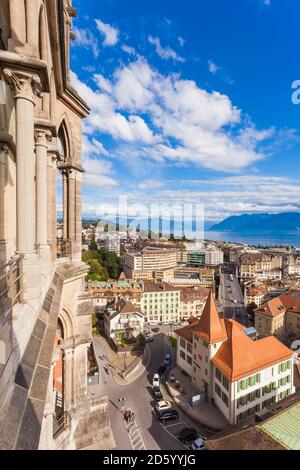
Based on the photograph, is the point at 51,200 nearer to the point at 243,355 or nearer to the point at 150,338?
the point at 243,355

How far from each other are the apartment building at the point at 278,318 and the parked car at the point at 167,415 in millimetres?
27672

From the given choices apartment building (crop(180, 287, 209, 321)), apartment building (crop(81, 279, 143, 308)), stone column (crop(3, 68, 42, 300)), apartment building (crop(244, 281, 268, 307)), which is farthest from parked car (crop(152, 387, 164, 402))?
apartment building (crop(244, 281, 268, 307))

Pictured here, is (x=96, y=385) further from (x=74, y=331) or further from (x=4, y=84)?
(x=4, y=84)

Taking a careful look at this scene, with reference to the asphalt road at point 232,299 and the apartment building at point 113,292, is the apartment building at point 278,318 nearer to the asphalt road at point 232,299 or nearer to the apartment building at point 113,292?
the asphalt road at point 232,299

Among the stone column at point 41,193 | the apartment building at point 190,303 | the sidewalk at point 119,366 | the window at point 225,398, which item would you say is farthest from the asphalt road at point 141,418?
the apartment building at point 190,303

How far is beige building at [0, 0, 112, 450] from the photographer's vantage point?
85.7 inches

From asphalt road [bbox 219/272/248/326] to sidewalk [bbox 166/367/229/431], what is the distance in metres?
32.6

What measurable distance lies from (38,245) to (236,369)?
2073 cm

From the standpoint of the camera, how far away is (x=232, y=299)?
236 ft

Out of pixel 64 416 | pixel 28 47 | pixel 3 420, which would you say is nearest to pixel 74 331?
pixel 64 416

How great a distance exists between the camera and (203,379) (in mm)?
23984

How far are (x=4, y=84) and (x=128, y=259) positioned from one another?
89.3m

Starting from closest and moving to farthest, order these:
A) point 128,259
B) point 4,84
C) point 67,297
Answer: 1. point 4,84
2. point 67,297
3. point 128,259

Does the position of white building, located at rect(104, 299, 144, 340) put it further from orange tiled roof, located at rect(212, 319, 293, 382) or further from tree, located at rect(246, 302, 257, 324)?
tree, located at rect(246, 302, 257, 324)
